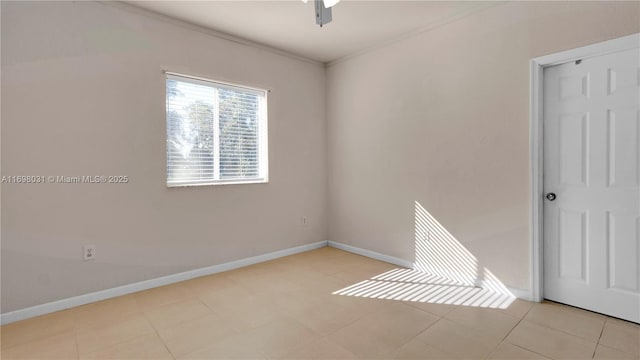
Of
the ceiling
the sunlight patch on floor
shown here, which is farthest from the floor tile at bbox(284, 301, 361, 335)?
the ceiling

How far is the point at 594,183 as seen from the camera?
2455 millimetres

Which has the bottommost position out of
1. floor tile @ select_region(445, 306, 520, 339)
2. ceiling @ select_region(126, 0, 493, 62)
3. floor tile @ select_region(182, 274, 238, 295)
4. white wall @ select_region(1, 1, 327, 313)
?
floor tile @ select_region(445, 306, 520, 339)

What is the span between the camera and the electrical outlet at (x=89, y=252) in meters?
2.75

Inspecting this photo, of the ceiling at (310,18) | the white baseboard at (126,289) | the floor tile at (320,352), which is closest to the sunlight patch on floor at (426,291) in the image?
the floor tile at (320,352)

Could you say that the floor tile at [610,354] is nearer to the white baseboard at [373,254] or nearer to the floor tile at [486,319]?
the floor tile at [486,319]

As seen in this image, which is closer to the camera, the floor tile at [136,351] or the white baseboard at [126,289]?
the floor tile at [136,351]

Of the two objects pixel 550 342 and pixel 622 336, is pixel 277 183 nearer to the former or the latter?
pixel 550 342

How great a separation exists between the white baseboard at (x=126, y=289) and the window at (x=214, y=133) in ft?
3.06

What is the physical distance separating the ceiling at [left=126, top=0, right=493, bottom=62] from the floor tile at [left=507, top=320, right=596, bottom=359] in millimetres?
2683

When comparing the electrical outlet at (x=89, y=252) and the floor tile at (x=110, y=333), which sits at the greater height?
the electrical outlet at (x=89, y=252)

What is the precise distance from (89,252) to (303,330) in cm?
198

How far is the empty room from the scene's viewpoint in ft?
7.51

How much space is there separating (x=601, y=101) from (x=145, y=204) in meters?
3.91

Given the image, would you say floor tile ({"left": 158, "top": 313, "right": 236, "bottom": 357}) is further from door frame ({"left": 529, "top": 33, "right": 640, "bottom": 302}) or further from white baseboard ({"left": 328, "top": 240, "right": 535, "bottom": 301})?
door frame ({"left": 529, "top": 33, "right": 640, "bottom": 302})
